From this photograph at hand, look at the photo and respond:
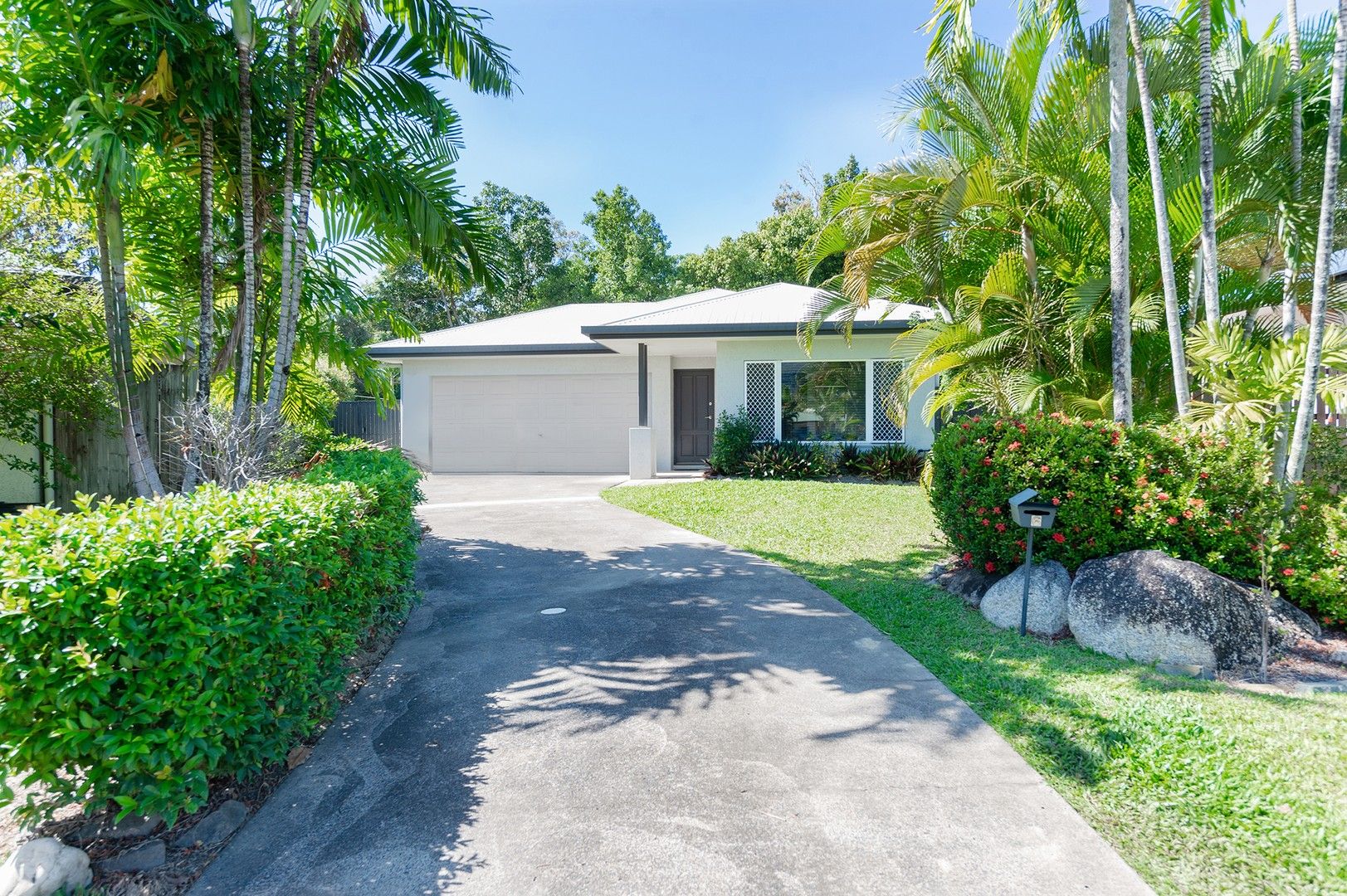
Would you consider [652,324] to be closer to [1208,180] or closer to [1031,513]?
[1208,180]

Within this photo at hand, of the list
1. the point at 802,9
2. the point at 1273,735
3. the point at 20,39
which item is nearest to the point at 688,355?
the point at 802,9

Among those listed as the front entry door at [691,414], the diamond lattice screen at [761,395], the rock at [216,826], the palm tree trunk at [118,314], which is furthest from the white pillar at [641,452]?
the rock at [216,826]

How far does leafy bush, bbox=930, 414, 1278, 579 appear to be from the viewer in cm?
517

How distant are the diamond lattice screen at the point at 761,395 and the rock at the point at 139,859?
12603 mm

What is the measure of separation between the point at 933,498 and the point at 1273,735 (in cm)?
342

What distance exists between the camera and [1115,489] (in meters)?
5.34

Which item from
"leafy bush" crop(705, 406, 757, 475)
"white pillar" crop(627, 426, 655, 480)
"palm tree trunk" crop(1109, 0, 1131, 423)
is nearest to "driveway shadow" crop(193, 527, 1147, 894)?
"palm tree trunk" crop(1109, 0, 1131, 423)

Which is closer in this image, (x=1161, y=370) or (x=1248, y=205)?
(x=1248, y=205)

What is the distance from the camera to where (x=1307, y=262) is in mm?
6246

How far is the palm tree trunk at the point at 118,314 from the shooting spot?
17.9 ft

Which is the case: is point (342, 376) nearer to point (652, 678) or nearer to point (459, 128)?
point (459, 128)

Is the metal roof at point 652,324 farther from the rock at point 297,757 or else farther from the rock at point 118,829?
the rock at point 118,829

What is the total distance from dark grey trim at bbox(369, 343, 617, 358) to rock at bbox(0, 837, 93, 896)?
14271mm

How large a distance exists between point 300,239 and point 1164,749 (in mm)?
6734
